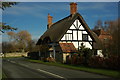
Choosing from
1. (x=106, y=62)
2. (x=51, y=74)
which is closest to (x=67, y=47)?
(x=106, y=62)

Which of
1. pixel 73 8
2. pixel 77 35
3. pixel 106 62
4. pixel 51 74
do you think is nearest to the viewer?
pixel 51 74

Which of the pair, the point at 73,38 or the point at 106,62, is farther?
the point at 73,38

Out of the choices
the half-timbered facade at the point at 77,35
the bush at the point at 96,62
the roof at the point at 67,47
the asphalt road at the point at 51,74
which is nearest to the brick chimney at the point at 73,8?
the half-timbered facade at the point at 77,35

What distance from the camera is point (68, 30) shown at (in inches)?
1294

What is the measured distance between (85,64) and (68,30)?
10663 mm

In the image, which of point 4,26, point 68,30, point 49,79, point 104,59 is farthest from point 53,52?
point 4,26

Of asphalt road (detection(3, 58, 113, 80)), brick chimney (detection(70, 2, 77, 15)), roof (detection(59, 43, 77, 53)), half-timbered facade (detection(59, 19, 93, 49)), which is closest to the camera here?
asphalt road (detection(3, 58, 113, 80))

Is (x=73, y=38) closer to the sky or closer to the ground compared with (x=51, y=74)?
closer to the sky

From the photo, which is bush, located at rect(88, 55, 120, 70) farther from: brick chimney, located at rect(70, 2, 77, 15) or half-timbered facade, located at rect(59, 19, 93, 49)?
brick chimney, located at rect(70, 2, 77, 15)

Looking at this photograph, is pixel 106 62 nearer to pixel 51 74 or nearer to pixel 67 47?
pixel 51 74

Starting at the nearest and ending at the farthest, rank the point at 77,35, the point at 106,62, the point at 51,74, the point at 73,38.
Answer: the point at 51,74
the point at 106,62
the point at 73,38
the point at 77,35

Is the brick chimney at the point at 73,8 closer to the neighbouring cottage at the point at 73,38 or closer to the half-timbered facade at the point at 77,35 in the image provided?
the neighbouring cottage at the point at 73,38

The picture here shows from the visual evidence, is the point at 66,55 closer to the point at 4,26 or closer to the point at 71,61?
the point at 71,61

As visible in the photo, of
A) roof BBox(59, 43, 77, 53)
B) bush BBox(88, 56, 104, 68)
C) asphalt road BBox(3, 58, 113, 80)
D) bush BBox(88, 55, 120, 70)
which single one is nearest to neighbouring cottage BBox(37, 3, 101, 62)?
roof BBox(59, 43, 77, 53)
